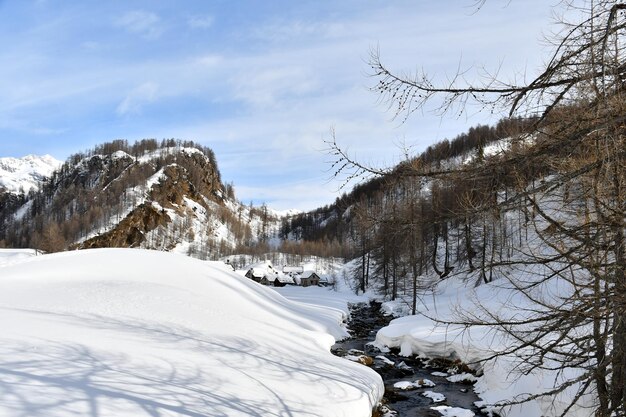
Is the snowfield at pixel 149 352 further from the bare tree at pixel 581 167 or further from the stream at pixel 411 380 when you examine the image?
the bare tree at pixel 581 167

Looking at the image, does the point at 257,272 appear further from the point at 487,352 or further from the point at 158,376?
the point at 487,352

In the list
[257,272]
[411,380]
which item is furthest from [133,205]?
[411,380]

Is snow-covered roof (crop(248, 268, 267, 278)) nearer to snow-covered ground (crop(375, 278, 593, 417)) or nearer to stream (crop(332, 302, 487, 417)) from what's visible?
snow-covered ground (crop(375, 278, 593, 417))

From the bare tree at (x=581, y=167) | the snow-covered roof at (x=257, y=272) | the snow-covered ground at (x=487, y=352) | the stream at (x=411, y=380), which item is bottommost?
the snow-covered roof at (x=257, y=272)

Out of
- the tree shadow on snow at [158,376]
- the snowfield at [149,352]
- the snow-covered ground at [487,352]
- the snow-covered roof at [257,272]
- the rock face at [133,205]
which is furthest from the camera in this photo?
the rock face at [133,205]

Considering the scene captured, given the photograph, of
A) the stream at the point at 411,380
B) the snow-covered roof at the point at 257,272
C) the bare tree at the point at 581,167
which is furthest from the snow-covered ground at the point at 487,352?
the snow-covered roof at the point at 257,272

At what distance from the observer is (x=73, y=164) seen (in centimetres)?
16162

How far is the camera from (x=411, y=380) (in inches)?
527

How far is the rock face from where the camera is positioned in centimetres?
10269

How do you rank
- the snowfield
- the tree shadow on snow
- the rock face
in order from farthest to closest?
the rock face
the snowfield
the tree shadow on snow

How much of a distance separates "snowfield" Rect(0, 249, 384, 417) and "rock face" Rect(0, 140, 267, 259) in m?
67.3

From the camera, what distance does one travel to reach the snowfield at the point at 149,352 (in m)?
5.47

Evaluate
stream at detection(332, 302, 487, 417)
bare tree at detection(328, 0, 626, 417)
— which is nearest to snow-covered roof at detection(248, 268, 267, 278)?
stream at detection(332, 302, 487, 417)

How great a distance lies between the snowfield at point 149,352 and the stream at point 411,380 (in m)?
0.95
